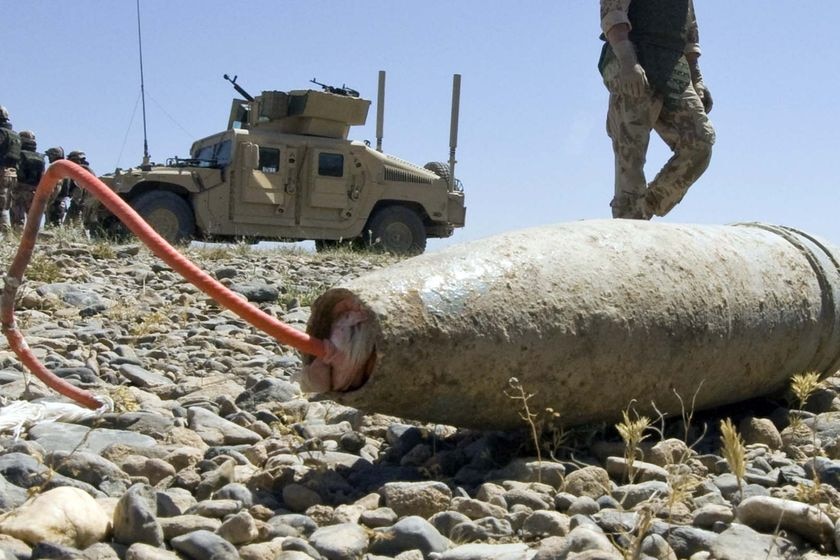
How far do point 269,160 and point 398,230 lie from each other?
243cm

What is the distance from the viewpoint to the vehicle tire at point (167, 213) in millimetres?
13682

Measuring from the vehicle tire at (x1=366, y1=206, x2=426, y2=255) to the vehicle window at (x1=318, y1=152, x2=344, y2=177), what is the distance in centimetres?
103

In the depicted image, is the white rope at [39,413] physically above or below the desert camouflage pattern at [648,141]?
below

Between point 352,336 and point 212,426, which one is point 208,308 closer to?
point 212,426

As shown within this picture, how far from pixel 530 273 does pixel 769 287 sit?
3.10ft

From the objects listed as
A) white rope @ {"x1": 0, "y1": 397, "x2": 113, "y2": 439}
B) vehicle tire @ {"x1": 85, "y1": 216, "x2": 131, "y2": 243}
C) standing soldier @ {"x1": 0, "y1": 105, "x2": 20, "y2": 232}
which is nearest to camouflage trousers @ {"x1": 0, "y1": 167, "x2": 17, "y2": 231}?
standing soldier @ {"x1": 0, "y1": 105, "x2": 20, "y2": 232}

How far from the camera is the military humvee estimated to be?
1402 centimetres

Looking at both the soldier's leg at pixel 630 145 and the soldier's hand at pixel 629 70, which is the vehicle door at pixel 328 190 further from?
the soldier's hand at pixel 629 70

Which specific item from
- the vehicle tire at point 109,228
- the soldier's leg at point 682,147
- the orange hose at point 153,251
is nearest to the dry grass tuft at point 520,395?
the orange hose at point 153,251

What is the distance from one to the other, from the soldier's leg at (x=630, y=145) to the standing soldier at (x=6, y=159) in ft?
35.4

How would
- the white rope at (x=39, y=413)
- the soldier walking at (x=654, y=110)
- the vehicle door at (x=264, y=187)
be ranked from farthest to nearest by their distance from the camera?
the vehicle door at (x=264, y=187), the soldier walking at (x=654, y=110), the white rope at (x=39, y=413)

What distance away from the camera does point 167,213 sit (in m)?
13.9

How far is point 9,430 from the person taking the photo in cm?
288

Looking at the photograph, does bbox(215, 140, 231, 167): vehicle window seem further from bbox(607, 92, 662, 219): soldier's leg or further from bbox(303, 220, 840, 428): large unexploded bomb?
bbox(303, 220, 840, 428): large unexploded bomb
